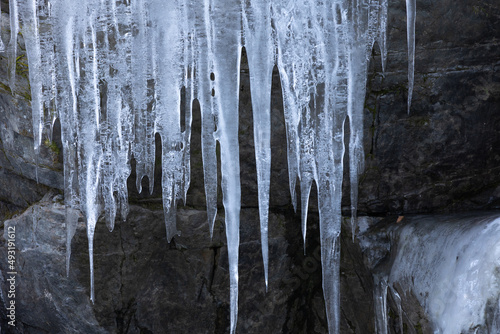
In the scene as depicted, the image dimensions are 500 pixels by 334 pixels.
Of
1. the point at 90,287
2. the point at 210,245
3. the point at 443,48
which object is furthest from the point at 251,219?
the point at 443,48

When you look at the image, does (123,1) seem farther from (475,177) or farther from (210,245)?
(475,177)

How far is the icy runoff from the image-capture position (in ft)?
9.15

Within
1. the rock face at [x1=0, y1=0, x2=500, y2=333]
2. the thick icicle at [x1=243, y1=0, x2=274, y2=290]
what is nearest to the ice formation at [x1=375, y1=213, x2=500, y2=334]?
the rock face at [x1=0, y1=0, x2=500, y2=333]

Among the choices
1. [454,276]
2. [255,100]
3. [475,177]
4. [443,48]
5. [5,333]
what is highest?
[443,48]

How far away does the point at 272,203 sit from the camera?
3.38 m

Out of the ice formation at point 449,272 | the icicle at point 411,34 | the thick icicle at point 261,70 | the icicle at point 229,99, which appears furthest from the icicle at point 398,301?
the icicle at point 411,34

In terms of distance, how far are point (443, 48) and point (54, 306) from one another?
2.93 m

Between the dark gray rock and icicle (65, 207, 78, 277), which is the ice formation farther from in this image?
icicle (65, 207, 78, 277)

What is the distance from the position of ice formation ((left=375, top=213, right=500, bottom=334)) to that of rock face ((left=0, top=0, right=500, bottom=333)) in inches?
12.4

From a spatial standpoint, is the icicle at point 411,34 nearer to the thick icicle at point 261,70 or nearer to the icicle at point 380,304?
the thick icicle at point 261,70

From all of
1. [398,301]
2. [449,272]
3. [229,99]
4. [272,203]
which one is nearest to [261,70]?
[229,99]

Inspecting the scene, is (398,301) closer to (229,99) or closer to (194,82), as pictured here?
(229,99)

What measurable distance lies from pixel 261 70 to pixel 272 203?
952mm

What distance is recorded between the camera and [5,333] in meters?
3.71
